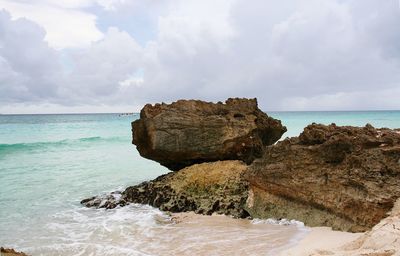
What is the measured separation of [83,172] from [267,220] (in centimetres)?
1299

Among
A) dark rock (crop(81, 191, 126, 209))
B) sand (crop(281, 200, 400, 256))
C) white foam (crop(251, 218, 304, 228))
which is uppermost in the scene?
sand (crop(281, 200, 400, 256))

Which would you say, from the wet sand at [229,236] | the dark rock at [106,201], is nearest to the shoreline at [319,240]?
the wet sand at [229,236]

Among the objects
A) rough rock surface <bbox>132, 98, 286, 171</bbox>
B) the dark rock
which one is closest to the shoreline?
rough rock surface <bbox>132, 98, 286, 171</bbox>

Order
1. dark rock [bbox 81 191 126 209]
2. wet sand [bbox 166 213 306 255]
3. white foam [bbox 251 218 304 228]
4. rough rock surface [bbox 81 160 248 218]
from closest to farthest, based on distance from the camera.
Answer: wet sand [bbox 166 213 306 255] → white foam [bbox 251 218 304 228] → rough rock surface [bbox 81 160 248 218] → dark rock [bbox 81 191 126 209]

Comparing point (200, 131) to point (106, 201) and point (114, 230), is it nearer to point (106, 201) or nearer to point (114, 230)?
point (106, 201)

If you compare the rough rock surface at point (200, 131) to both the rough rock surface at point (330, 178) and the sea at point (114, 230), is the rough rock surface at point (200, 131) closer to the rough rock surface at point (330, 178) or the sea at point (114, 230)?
the sea at point (114, 230)

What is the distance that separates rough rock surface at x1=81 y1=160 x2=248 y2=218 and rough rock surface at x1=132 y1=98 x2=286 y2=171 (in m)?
0.58

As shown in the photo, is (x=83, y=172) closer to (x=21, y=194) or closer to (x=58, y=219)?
(x=21, y=194)

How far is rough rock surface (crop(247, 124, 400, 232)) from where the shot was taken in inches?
303

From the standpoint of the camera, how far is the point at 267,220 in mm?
9188

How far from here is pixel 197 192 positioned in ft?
36.0

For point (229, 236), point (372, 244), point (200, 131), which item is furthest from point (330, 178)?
point (200, 131)

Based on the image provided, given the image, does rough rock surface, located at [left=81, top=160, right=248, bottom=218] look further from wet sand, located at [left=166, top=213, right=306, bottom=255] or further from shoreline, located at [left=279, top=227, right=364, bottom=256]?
shoreline, located at [left=279, top=227, right=364, bottom=256]

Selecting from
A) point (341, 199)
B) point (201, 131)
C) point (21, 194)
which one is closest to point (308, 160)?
point (341, 199)
